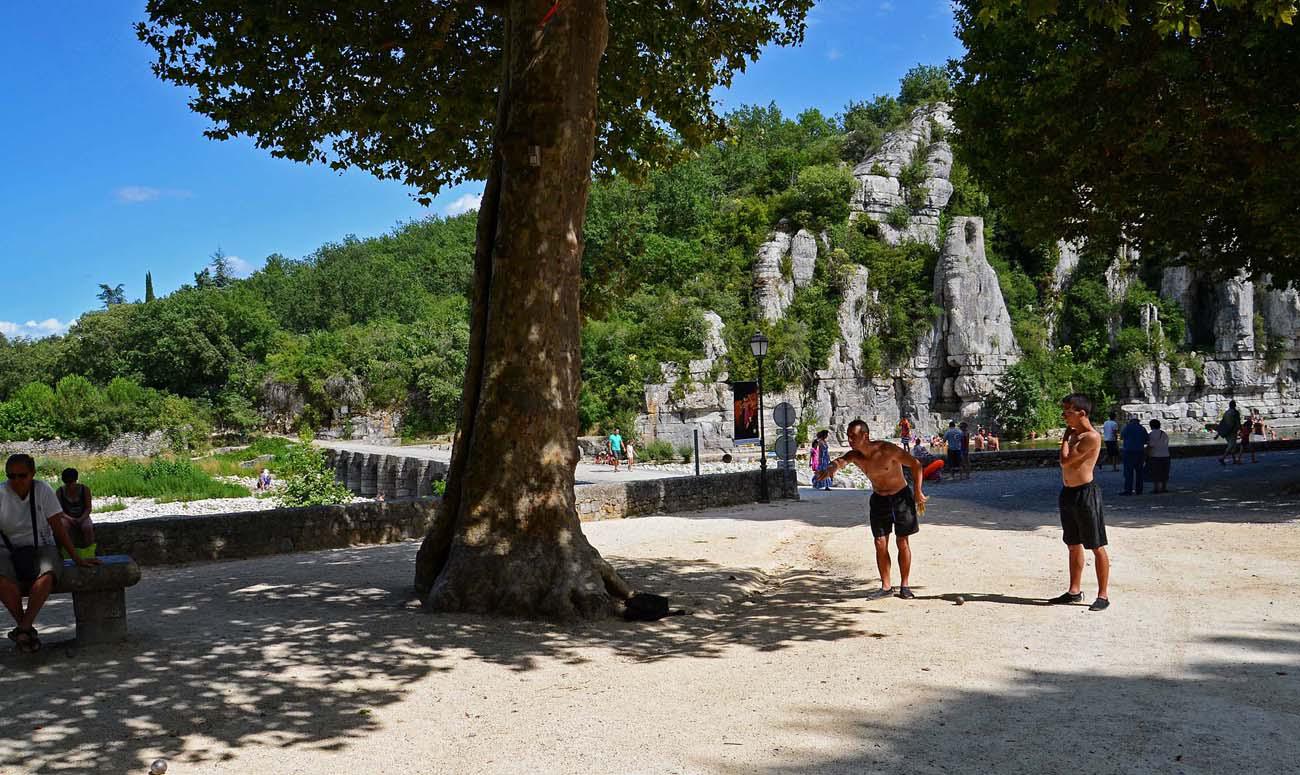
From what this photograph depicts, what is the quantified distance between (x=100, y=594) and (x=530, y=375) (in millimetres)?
3454

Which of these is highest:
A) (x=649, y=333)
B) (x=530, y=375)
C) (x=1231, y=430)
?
(x=649, y=333)

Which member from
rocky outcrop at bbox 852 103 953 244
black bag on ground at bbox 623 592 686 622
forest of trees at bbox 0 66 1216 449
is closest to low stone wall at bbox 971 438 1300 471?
forest of trees at bbox 0 66 1216 449

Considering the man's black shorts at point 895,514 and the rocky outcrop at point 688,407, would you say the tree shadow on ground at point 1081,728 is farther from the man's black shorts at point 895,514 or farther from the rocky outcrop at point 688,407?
the rocky outcrop at point 688,407

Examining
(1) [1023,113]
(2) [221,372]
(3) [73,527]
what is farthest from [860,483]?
(2) [221,372]

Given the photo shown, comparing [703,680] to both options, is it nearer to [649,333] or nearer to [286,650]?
[286,650]

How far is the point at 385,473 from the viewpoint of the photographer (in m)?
33.8

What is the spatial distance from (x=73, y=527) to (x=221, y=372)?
5041 centimetres

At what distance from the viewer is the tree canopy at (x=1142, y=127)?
44.3ft

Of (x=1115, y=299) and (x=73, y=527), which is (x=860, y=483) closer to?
(x=73, y=527)

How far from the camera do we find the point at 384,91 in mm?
11695

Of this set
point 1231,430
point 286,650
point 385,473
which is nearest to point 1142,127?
point 1231,430

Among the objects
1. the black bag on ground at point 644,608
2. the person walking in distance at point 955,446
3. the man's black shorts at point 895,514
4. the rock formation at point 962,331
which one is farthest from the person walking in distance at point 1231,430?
the black bag on ground at point 644,608

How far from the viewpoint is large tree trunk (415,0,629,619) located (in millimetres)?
7570

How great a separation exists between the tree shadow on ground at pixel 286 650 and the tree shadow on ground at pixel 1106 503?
591 centimetres
